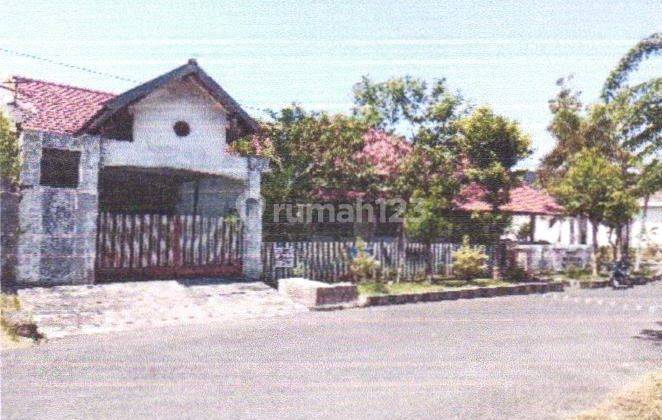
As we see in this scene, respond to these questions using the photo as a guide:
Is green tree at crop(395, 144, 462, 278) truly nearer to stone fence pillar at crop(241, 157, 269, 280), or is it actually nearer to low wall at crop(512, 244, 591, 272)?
low wall at crop(512, 244, 591, 272)

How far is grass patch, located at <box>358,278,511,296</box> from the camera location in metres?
15.1

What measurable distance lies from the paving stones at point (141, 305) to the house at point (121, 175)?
777 mm

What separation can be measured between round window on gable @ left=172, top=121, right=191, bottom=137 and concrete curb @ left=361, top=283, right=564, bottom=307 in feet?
22.0

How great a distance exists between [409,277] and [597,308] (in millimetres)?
5721

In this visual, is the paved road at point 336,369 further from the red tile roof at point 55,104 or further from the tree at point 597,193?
the tree at point 597,193

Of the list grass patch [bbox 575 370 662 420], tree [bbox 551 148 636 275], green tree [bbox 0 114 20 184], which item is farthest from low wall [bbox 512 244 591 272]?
green tree [bbox 0 114 20 184]

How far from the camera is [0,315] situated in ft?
30.0

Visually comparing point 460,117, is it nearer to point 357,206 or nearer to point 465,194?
point 465,194

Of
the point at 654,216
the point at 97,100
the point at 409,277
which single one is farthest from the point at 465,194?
the point at 654,216

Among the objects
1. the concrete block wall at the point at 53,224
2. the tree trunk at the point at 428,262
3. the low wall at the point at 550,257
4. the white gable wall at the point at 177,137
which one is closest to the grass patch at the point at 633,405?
the concrete block wall at the point at 53,224

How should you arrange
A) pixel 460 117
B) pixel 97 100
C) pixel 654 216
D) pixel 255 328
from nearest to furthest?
pixel 255 328
pixel 97 100
pixel 460 117
pixel 654 216

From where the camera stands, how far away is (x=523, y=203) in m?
27.0

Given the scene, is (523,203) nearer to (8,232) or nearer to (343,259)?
(343,259)

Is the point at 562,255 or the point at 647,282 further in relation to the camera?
the point at 562,255
